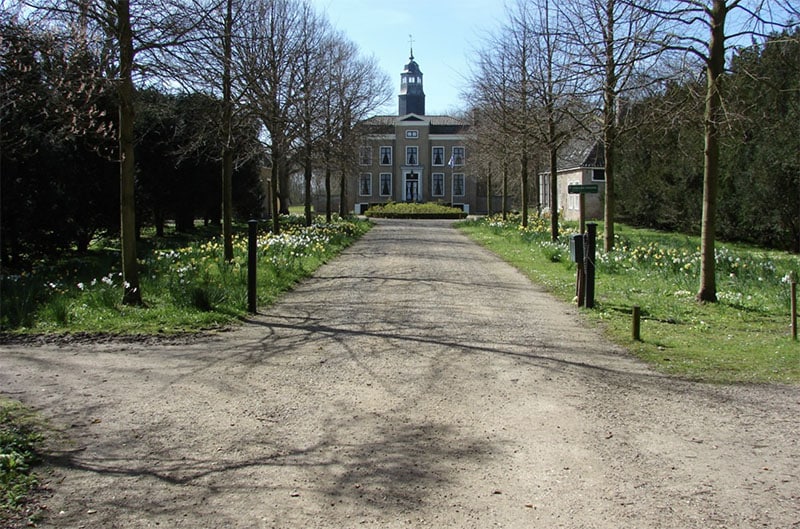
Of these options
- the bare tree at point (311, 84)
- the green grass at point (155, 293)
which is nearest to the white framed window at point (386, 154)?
the bare tree at point (311, 84)

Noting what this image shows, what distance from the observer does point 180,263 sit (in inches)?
528

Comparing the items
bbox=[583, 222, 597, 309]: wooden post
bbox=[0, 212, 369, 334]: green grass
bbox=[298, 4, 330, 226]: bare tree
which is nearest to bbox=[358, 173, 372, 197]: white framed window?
bbox=[298, 4, 330, 226]: bare tree

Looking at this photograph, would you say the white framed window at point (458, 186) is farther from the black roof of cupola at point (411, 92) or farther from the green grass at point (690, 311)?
the green grass at point (690, 311)

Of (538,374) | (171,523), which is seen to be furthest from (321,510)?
(538,374)

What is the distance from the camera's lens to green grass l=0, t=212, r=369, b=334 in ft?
28.8

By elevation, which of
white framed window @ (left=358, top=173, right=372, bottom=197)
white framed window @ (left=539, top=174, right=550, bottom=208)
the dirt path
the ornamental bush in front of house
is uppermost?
white framed window @ (left=358, top=173, right=372, bottom=197)

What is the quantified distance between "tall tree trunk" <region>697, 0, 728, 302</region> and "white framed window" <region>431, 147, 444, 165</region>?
61069 mm

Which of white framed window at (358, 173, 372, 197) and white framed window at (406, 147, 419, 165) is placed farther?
white framed window at (406, 147, 419, 165)

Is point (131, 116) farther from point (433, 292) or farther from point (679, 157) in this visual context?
point (679, 157)

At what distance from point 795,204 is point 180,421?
22.4 m

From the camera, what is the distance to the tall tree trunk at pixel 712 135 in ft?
33.1

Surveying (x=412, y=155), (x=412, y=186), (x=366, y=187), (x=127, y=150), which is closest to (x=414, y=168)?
(x=412, y=155)

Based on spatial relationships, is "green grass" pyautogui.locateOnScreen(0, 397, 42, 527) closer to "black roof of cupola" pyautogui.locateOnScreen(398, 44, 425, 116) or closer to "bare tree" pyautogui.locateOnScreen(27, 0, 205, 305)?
"bare tree" pyautogui.locateOnScreen(27, 0, 205, 305)

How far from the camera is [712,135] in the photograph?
10438 millimetres
